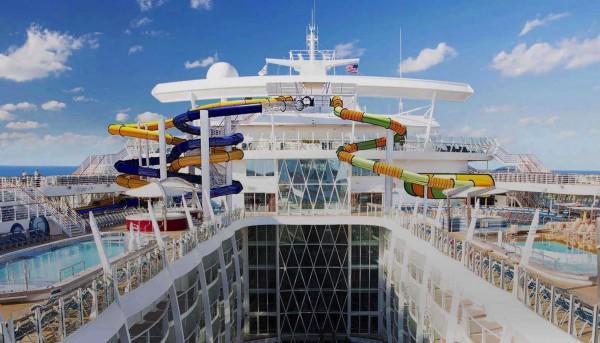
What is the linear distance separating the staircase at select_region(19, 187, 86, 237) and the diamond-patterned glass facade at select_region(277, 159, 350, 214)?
9397mm

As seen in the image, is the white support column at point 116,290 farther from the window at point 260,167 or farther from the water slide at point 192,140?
the window at point 260,167

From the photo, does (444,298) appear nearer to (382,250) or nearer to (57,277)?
(382,250)

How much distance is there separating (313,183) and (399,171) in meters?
5.89

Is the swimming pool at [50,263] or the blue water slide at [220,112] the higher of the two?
the blue water slide at [220,112]

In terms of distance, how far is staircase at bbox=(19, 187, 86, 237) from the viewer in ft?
57.4

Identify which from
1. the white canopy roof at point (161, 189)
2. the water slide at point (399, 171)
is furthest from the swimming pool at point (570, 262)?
the white canopy roof at point (161, 189)

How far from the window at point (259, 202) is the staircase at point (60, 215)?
25.7ft

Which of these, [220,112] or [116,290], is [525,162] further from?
[116,290]

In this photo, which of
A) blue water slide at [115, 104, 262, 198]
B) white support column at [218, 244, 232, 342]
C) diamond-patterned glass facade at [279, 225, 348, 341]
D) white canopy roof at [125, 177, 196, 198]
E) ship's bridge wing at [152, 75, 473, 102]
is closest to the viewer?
white canopy roof at [125, 177, 196, 198]

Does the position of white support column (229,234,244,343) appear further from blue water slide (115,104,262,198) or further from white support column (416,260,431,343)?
white support column (416,260,431,343)

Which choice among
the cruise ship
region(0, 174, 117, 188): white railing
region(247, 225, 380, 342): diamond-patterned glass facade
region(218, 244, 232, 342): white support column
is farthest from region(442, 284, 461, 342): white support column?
region(0, 174, 117, 188): white railing

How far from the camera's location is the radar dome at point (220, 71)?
2392 cm

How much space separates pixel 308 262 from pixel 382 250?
3808 millimetres

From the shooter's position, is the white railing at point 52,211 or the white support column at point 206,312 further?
the white railing at point 52,211
